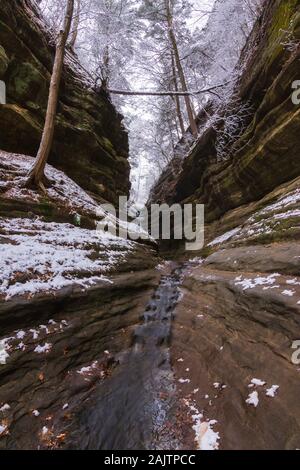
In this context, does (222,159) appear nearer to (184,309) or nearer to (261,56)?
(261,56)

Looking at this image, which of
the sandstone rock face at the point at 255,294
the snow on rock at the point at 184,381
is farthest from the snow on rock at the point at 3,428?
the snow on rock at the point at 184,381

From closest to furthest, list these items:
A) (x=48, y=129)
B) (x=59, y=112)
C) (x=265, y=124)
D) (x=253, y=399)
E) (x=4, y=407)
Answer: (x=253, y=399) < (x=4, y=407) < (x=48, y=129) < (x=265, y=124) < (x=59, y=112)

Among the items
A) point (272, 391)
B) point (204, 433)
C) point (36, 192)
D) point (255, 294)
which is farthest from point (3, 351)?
point (36, 192)

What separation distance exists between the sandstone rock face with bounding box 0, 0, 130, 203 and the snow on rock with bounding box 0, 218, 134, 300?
5.37m

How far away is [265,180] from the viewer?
10562 millimetres

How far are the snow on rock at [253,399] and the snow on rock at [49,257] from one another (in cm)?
389

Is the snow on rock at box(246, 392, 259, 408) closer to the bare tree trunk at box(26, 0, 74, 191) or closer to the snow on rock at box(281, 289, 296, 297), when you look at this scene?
the snow on rock at box(281, 289, 296, 297)

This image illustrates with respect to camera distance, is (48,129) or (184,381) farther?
(48,129)

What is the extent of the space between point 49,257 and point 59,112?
9325 mm

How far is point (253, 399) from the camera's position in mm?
3486

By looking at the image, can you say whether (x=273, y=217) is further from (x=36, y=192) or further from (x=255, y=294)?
(x=36, y=192)

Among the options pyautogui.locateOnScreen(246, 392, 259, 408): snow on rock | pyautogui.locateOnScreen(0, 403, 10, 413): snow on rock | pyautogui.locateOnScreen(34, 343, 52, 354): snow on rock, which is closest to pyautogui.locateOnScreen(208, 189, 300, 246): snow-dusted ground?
pyautogui.locateOnScreen(246, 392, 259, 408): snow on rock

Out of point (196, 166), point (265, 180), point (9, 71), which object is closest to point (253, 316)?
point (265, 180)

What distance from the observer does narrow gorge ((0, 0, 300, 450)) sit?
11.7ft
